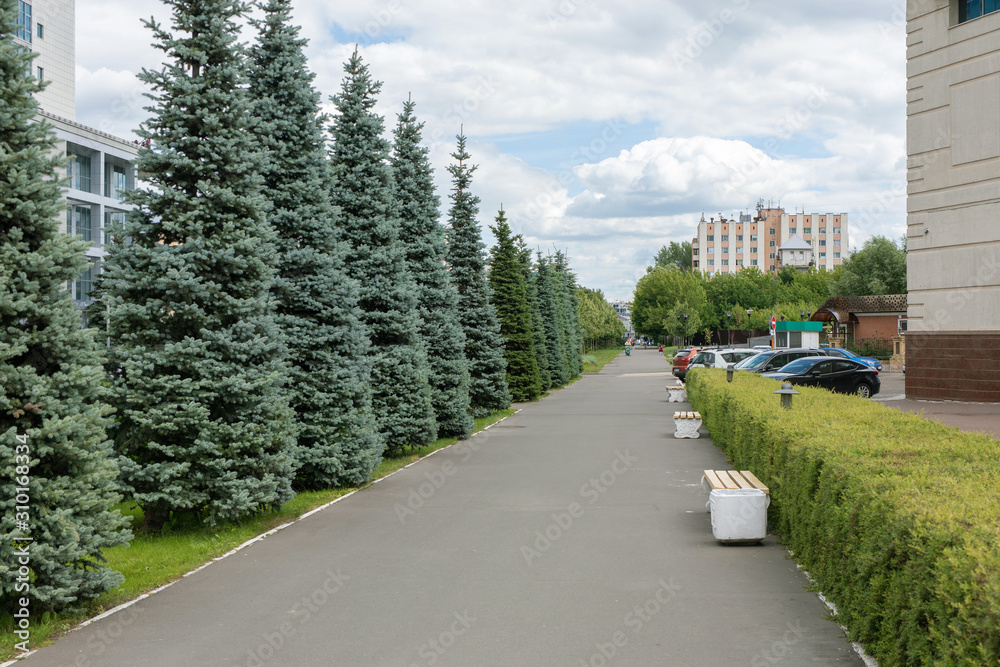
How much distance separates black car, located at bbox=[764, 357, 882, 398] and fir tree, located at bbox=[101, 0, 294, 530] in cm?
2009

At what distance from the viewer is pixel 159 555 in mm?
8445

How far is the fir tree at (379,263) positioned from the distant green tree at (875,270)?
211ft

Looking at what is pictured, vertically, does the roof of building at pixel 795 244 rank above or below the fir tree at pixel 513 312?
above

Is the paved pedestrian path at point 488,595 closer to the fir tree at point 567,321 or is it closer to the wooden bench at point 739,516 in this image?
the wooden bench at point 739,516

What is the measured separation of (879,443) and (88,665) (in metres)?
6.48

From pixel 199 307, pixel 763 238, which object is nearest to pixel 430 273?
pixel 199 307

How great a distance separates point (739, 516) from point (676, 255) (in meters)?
161

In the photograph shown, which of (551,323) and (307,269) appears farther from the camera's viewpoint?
(551,323)

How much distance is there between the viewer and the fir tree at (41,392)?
19.7 ft

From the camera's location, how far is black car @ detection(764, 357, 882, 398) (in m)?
26.2

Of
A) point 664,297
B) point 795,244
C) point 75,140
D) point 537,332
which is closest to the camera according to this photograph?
point 537,332

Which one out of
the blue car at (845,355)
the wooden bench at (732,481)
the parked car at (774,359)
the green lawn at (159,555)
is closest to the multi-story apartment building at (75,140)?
the parked car at (774,359)

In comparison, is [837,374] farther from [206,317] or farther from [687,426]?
[206,317]

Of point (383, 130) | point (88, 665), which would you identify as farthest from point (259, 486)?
point (383, 130)
